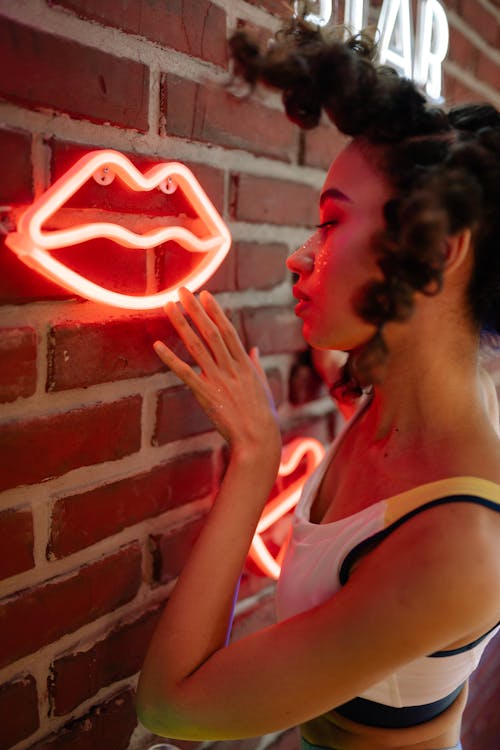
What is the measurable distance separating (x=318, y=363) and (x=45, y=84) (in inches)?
28.5

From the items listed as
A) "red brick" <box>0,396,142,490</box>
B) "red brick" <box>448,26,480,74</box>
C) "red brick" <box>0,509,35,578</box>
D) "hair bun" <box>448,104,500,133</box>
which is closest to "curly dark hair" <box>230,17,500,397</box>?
"hair bun" <box>448,104,500,133</box>

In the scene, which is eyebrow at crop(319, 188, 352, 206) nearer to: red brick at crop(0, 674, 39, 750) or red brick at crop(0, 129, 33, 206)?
red brick at crop(0, 129, 33, 206)

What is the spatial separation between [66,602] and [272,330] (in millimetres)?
581

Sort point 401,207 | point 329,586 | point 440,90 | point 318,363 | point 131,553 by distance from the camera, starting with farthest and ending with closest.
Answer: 1. point 440,90
2. point 318,363
3. point 131,553
4. point 329,586
5. point 401,207

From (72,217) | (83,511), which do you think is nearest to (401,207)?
(72,217)

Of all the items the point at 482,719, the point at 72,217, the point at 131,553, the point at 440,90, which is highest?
the point at 440,90

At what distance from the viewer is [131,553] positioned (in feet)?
2.95

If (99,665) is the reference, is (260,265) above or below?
above

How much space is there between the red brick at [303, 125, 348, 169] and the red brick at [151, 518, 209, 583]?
72cm

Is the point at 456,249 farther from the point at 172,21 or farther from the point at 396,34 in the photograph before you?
the point at 396,34

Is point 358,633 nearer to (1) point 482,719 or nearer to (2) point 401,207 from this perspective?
(2) point 401,207

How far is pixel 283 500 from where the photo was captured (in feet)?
3.73

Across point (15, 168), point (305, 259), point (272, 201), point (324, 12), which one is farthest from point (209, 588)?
point (324, 12)

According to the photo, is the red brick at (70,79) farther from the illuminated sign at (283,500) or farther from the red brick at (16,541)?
the illuminated sign at (283,500)
